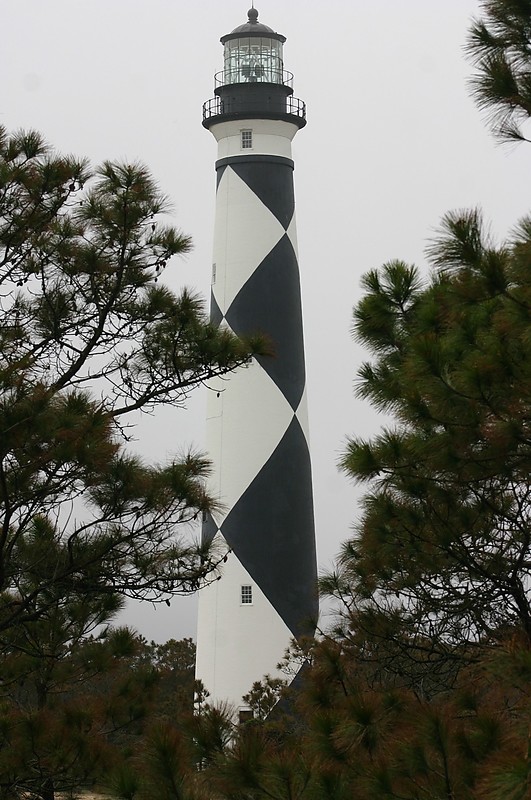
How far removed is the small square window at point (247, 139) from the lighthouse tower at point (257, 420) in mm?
14

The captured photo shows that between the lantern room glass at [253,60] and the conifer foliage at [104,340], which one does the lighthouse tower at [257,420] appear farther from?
the conifer foliage at [104,340]

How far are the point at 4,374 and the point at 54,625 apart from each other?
7.13ft

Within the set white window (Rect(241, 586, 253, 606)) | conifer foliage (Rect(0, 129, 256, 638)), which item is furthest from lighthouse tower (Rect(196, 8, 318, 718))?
conifer foliage (Rect(0, 129, 256, 638))

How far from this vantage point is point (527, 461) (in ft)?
24.4

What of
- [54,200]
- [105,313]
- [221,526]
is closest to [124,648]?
[105,313]

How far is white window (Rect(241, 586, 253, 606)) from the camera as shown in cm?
1888

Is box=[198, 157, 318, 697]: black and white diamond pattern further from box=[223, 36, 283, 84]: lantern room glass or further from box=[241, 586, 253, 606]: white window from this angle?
box=[223, 36, 283, 84]: lantern room glass

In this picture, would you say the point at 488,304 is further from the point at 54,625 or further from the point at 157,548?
the point at 54,625

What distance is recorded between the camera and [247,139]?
20000 mm

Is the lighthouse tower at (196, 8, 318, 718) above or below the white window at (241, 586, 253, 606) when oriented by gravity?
above

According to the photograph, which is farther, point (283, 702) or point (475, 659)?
point (283, 702)

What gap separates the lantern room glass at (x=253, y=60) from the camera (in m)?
20.5

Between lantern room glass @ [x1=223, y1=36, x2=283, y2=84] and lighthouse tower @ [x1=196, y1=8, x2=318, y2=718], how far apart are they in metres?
0.11

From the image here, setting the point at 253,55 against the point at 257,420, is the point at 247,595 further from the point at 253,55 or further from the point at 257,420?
the point at 253,55
